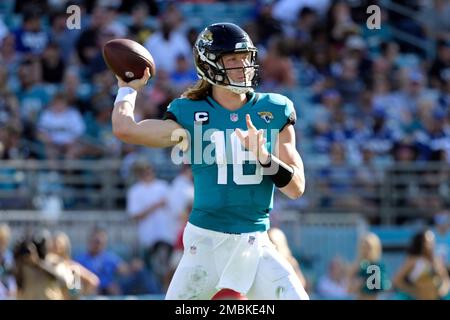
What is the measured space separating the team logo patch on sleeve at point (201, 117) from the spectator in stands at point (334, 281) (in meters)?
5.82

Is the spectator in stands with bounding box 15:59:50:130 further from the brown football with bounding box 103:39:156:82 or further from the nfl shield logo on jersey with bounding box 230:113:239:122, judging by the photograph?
the nfl shield logo on jersey with bounding box 230:113:239:122

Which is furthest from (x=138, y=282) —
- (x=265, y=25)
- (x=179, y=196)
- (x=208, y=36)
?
(x=208, y=36)

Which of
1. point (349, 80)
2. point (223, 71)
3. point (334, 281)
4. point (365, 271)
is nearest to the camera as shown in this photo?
point (223, 71)

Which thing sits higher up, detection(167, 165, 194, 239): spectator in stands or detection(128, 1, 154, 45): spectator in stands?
detection(128, 1, 154, 45): spectator in stands

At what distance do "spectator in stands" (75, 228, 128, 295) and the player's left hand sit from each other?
5.82m

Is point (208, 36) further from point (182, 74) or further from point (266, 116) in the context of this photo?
point (182, 74)

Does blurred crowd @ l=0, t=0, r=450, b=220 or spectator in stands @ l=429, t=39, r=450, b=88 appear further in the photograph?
spectator in stands @ l=429, t=39, r=450, b=88

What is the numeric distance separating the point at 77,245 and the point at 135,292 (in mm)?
1090

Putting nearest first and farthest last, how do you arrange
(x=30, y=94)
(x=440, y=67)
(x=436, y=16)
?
(x=30, y=94) < (x=440, y=67) < (x=436, y=16)

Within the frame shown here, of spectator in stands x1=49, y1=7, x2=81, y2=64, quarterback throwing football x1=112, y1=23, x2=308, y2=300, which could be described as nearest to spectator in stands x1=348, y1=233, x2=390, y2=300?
quarterback throwing football x1=112, y1=23, x2=308, y2=300

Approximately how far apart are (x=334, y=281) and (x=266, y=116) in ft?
19.5

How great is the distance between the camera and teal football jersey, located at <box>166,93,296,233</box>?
6254mm

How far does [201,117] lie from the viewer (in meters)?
6.35

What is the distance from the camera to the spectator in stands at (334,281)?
470 inches
